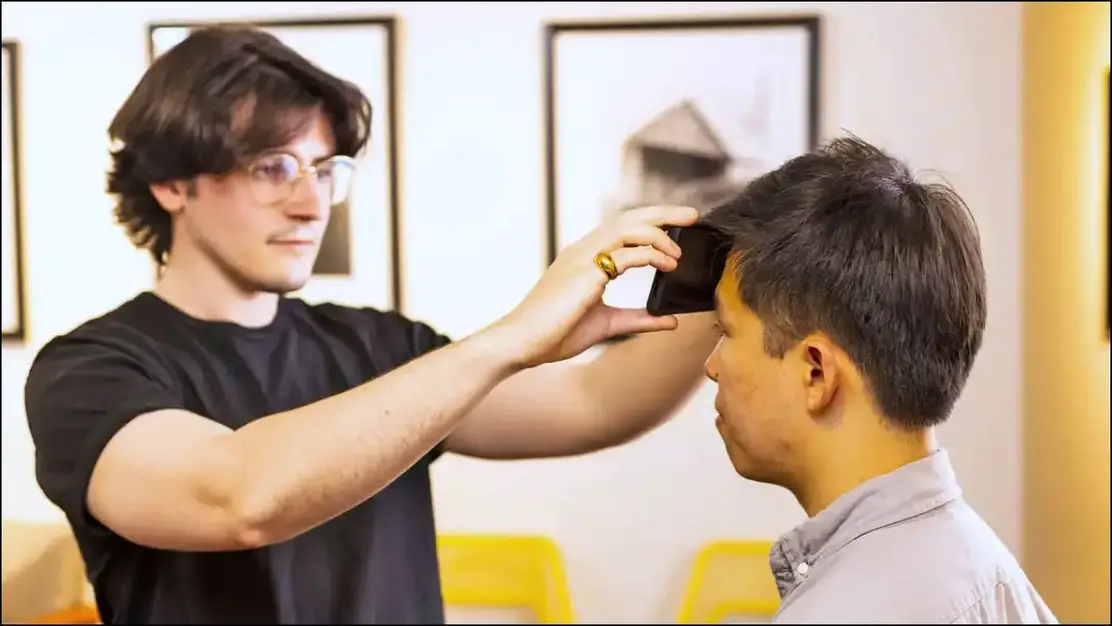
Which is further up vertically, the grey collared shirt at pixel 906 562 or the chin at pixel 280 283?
the chin at pixel 280 283

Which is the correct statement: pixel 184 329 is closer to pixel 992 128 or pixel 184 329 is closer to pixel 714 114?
pixel 714 114

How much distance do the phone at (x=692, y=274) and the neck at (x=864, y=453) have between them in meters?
0.23

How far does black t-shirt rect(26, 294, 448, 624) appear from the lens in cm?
120

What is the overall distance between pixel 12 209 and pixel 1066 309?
257 cm

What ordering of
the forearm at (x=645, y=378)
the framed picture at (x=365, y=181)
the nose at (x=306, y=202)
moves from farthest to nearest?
the framed picture at (x=365, y=181) → the nose at (x=306, y=202) → the forearm at (x=645, y=378)

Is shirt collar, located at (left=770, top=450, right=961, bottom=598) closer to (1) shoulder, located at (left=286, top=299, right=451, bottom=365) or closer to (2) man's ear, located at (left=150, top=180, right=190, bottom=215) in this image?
(1) shoulder, located at (left=286, top=299, right=451, bottom=365)

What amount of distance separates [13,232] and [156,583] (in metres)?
1.77

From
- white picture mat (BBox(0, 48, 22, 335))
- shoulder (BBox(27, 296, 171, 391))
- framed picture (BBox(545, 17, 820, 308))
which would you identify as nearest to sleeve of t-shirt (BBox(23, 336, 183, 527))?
shoulder (BBox(27, 296, 171, 391))

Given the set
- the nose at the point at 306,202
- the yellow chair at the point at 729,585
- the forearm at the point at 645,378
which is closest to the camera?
the forearm at the point at 645,378

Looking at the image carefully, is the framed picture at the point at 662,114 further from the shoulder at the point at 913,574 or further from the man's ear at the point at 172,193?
the shoulder at the point at 913,574

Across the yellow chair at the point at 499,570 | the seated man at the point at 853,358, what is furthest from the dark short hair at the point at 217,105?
the yellow chair at the point at 499,570

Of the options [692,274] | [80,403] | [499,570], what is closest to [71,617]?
[499,570]

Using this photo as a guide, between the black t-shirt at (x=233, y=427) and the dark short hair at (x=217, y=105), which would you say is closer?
the black t-shirt at (x=233, y=427)

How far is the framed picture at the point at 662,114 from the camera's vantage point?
2.49m
